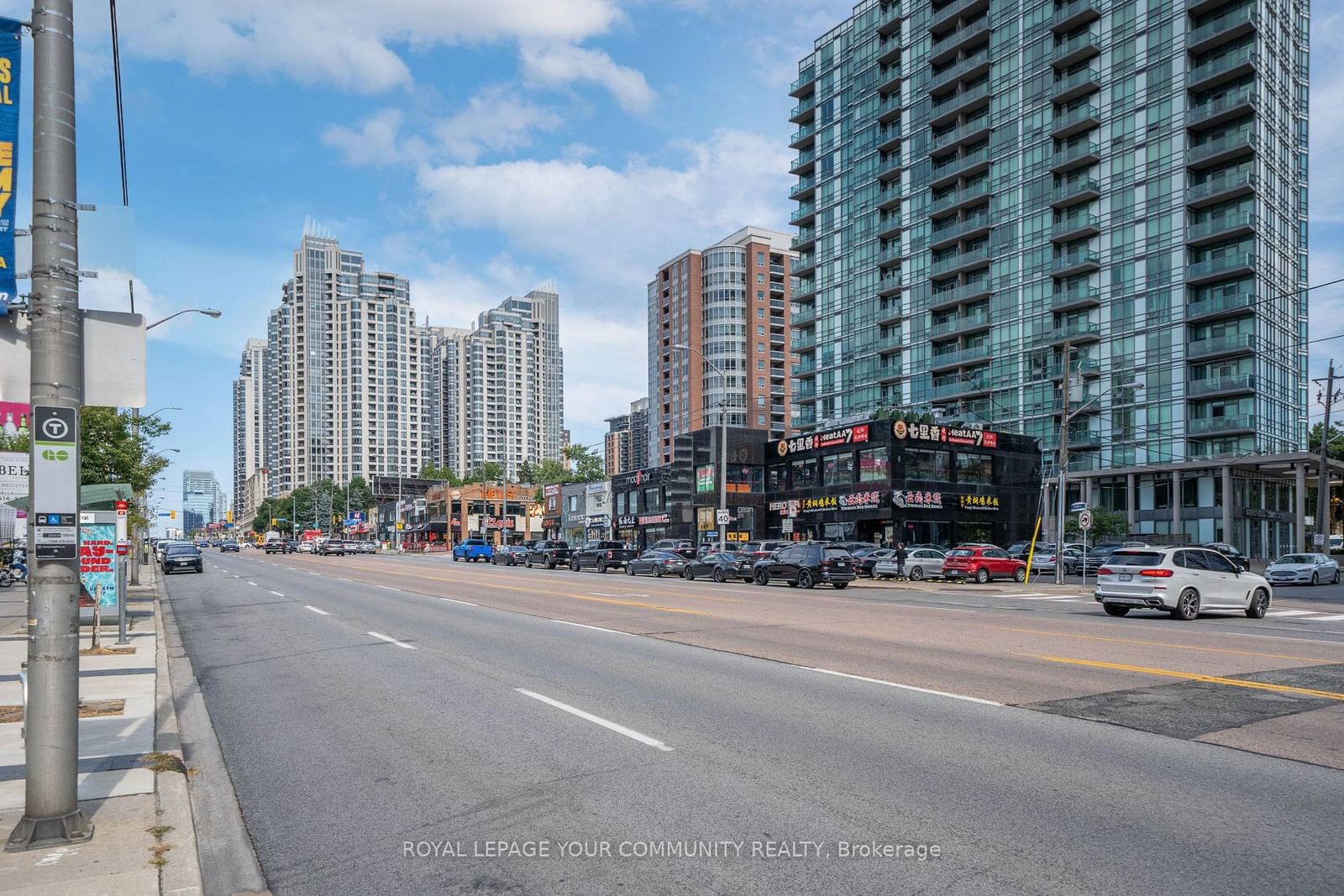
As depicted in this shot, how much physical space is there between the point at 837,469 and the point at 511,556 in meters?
23.4

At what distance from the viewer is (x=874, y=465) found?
6088cm

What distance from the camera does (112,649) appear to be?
15242 millimetres

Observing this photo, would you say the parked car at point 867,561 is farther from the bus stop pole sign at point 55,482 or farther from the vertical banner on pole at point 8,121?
the bus stop pole sign at point 55,482

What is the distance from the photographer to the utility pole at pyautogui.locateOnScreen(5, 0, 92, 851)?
5395 mm

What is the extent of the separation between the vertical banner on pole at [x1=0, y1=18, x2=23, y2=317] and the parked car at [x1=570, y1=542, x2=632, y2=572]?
4490cm

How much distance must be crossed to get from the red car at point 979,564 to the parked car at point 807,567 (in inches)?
278

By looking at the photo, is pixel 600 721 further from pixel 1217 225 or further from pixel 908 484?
pixel 1217 225

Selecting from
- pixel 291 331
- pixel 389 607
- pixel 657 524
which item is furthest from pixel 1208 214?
pixel 291 331

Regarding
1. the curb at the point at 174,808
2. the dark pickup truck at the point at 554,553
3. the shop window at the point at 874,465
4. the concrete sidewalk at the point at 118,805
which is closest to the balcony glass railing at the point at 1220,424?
the shop window at the point at 874,465

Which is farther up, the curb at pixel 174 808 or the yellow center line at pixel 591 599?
the curb at pixel 174 808

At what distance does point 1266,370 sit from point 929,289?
2818cm

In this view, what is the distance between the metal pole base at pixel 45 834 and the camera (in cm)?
541

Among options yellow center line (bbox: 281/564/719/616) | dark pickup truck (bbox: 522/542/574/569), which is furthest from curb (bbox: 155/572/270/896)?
dark pickup truck (bbox: 522/542/574/569)

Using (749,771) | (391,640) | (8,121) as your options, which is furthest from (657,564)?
(8,121)
